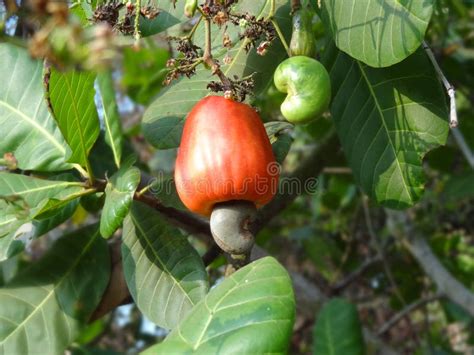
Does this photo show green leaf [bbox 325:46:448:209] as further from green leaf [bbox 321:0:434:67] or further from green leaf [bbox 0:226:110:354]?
green leaf [bbox 0:226:110:354]

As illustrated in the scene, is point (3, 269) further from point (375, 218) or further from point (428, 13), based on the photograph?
point (375, 218)

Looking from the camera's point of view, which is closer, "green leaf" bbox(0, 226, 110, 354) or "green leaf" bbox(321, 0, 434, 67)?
"green leaf" bbox(321, 0, 434, 67)

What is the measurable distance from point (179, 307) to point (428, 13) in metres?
0.72

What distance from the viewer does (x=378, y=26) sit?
1.19 meters

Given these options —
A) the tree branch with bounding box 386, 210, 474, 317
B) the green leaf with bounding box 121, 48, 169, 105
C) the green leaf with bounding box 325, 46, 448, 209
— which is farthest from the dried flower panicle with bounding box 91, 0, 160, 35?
the green leaf with bounding box 121, 48, 169, 105

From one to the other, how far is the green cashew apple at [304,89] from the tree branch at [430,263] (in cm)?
129

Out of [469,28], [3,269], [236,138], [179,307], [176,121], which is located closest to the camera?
[236,138]

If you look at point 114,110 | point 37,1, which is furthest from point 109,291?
point 37,1

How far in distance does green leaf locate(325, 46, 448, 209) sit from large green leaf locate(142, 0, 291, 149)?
0.15 meters

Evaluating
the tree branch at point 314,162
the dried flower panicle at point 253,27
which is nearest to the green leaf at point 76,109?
the dried flower panicle at point 253,27

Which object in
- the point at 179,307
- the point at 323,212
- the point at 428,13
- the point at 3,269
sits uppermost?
the point at 428,13

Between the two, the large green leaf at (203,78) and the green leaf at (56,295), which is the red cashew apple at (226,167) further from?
the green leaf at (56,295)

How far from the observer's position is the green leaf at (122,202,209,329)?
1344mm

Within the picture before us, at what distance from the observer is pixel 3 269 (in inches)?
73.4
